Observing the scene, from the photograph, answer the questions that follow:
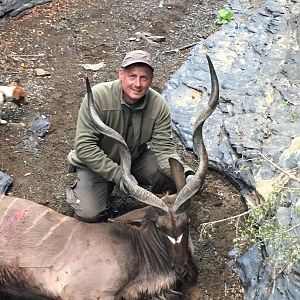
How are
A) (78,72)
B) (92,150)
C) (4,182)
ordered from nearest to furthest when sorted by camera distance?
(92,150) → (4,182) → (78,72)

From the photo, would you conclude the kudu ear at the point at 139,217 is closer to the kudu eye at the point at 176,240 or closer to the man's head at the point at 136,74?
the kudu eye at the point at 176,240

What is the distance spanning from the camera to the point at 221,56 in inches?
311

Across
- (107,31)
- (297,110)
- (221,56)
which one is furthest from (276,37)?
(107,31)

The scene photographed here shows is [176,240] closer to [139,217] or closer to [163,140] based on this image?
[139,217]

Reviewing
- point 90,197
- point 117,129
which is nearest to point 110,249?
point 90,197

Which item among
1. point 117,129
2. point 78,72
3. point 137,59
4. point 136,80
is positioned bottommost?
point 78,72

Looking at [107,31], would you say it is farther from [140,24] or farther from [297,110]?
[297,110]

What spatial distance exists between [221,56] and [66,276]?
3.89 metres

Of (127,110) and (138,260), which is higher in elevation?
(127,110)

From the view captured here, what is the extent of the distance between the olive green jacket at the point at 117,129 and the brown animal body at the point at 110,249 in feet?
1.35

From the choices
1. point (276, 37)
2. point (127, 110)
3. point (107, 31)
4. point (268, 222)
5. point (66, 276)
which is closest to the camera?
point (268, 222)

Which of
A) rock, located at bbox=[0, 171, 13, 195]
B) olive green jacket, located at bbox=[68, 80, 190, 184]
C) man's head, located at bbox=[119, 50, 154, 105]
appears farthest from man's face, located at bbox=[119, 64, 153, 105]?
rock, located at bbox=[0, 171, 13, 195]

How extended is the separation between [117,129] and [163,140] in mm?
399

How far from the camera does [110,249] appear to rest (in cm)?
502
